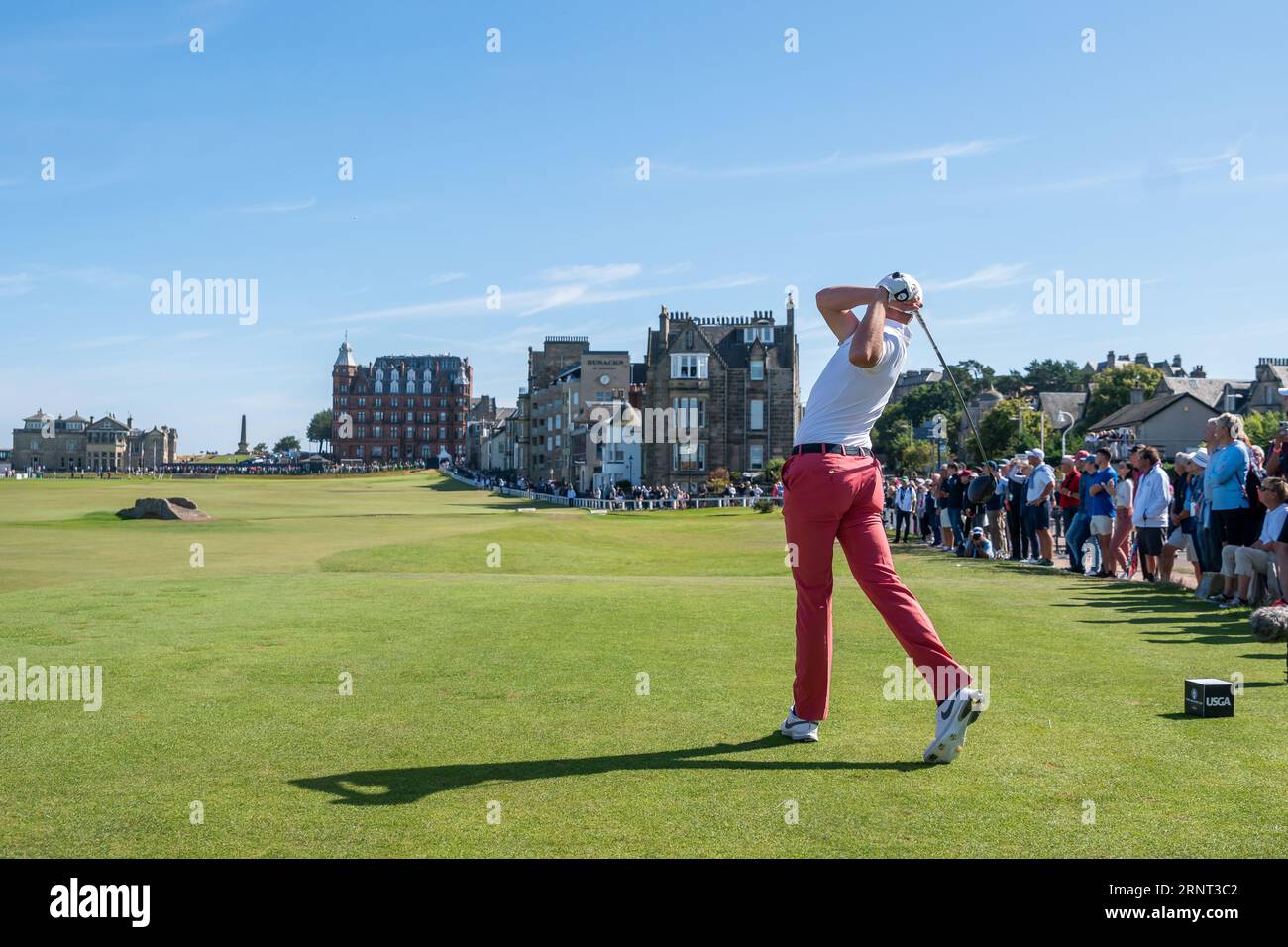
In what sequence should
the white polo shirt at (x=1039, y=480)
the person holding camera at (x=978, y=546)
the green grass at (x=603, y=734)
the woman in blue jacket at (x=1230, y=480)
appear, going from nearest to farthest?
the green grass at (x=603, y=734)
the woman in blue jacket at (x=1230, y=480)
the white polo shirt at (x=1039, y=480)
the person holding camera at (x=978, y=546)

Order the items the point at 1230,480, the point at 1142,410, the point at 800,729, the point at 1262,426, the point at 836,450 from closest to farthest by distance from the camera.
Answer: the point at 800,729
the point at 836,450
the point at 1230,480
the point at 1262,426
the point at 1142,410

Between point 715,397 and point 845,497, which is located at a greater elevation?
point 715,397

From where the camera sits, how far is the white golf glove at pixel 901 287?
26.8ft

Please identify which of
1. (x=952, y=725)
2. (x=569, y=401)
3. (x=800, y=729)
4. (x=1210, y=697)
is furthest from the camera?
(x=569, y=401)

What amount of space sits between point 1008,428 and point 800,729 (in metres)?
143

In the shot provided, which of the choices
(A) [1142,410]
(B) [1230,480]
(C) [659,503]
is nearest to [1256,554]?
(B) [1230,480]

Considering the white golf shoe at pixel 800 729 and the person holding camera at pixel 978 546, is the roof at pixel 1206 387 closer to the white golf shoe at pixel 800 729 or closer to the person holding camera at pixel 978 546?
the person holding camera at pixel 978 546

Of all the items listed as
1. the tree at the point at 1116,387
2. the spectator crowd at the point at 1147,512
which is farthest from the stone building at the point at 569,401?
the spectator crowd at the point at 1147,512

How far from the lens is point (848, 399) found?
317 inches

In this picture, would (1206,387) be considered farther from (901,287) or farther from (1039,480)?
(901,287)

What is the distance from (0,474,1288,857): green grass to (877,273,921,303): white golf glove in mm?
3203
